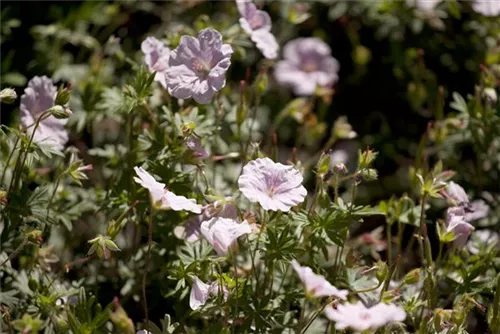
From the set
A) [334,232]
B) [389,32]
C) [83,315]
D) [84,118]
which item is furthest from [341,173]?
[389,32]

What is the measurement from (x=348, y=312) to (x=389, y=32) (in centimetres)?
161

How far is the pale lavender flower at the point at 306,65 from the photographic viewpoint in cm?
301

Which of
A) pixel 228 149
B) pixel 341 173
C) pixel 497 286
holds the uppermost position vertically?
pixel 341 173

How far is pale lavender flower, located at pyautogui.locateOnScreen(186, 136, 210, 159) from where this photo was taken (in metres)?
1.84

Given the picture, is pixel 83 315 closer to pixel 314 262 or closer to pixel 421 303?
pixel 314 262

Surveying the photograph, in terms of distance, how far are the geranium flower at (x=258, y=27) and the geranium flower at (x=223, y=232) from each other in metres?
0.61

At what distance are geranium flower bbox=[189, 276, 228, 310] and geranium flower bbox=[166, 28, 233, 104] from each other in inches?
16.8

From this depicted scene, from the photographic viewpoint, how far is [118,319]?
151cm

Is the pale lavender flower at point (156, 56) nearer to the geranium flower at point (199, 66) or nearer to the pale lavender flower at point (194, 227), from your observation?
the geranium flower at point (199, 66)

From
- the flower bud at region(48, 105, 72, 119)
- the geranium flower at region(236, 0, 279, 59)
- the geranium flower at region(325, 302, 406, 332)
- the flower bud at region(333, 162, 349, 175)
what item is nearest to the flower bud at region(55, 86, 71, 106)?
the flower bud at region(48, 105, 72, 119)

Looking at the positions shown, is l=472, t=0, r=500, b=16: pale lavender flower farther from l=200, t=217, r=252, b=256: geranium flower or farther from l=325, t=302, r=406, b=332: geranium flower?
l=325, t=302, r=406, b=332: geranium flower

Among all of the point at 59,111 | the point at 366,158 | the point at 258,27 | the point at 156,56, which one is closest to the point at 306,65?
the point at 258,27

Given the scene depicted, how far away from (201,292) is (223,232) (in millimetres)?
144

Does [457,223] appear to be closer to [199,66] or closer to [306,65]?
[199,66]
